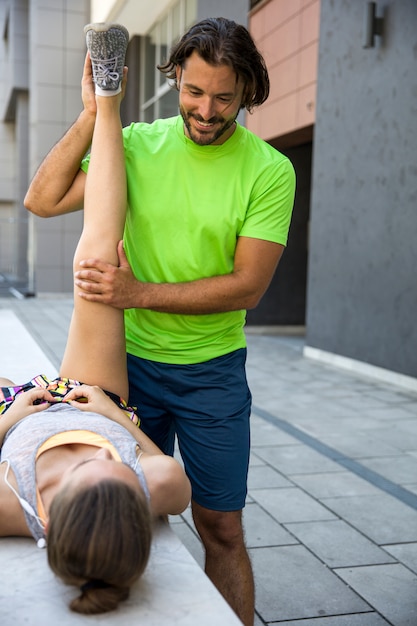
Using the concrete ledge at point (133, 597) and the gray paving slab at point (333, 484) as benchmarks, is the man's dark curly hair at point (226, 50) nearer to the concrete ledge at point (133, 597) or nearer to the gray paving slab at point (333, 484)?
the concrete ledge at point (133, 597)

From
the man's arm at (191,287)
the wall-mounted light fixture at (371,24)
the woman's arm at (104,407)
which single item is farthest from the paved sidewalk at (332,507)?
the wall-mounted light fixture at (371,24)

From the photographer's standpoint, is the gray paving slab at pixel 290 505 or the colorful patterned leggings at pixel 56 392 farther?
the gray paving slab at pixel 290 505

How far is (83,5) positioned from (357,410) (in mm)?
14071

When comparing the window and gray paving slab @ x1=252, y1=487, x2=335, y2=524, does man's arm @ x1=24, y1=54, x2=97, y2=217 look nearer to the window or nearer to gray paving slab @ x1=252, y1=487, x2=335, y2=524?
gray paving slab @ x1=252, y1=487, x2=335, y2=524

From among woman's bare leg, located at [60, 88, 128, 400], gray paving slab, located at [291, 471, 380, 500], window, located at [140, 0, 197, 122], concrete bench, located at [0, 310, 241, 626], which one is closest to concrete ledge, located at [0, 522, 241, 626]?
concrete bench, located at [0, 310, 241, 626]

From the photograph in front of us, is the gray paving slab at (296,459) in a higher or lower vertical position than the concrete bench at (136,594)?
lower

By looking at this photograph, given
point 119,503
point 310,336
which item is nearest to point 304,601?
point 119,503

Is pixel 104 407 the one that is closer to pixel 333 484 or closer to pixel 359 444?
pixel 333 484

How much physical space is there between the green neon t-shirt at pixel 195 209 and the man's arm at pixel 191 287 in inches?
2.2

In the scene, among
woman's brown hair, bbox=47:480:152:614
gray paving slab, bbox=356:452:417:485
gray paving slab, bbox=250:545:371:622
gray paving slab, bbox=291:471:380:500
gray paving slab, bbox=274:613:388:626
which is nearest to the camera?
woman's brown hair, bbox=47:480:152:614

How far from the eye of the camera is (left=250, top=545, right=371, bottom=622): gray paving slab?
8.35 feet

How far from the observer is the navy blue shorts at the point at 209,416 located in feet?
7.04

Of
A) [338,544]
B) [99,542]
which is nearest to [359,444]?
[338,544]

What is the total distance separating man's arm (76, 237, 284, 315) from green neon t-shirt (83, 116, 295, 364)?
56 mm
